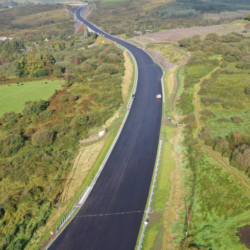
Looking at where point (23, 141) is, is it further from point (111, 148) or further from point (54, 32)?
point (54, 32)

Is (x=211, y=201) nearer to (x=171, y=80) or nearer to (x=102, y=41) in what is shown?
(x=171, y=80)

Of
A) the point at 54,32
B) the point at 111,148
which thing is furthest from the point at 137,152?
the point at 54,32

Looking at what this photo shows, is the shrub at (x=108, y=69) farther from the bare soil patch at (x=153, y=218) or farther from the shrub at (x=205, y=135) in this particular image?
the bare soil patch at (x=153, y=218)

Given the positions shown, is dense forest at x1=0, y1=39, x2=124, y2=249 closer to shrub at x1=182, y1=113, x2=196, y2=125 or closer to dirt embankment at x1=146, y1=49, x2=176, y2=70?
shrub at x1=182, y1=113, x2=196, y2=125

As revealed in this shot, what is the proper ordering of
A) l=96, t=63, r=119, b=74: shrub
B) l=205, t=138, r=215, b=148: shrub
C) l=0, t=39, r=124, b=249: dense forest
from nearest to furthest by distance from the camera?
l=0, t=39, r=124, b=249: dense forest < l=205, t=138, r=215, b=148: shrub < l=96, t=63, r=119, b=74: shrub

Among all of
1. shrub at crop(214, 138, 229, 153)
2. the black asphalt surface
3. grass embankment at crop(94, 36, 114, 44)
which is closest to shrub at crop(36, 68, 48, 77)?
the black asphalt surface

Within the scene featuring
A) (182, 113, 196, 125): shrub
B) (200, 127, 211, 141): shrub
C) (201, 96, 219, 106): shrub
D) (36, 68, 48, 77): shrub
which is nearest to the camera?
(200, 127, 211, 141): shrub

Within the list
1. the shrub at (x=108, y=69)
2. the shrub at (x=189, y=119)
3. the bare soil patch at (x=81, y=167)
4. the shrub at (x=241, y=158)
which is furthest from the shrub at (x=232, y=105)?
the shrub at (x=108, y=69)
